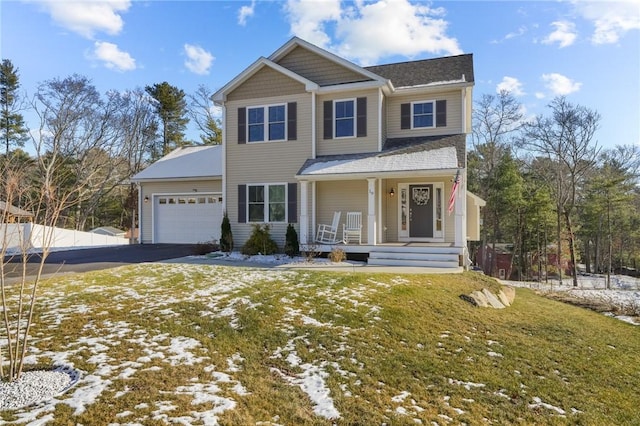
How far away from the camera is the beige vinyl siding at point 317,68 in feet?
43.5

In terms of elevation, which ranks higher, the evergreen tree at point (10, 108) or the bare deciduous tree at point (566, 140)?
the evergreen tree at point (10, 108)

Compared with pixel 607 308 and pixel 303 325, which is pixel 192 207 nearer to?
pixel 303 325

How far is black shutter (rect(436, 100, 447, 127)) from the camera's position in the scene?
13.4 meters

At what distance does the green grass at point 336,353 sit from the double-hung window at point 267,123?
7065mm

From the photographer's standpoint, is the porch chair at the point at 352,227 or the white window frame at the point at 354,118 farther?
the white window frame at the point at 354,118

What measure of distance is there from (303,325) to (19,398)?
333 cm

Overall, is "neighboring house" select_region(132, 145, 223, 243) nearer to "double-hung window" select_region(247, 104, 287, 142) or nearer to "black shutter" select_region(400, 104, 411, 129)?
"double-hung window" select_region(247, 104, 287, 142)

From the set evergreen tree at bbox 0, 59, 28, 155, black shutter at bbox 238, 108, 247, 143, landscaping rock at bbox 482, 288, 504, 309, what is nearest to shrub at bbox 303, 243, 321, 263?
black shutter at bbox 238, 108, 247, 143

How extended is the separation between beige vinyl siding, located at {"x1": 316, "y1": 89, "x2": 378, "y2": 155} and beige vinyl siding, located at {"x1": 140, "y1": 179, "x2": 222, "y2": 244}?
18.2 ft

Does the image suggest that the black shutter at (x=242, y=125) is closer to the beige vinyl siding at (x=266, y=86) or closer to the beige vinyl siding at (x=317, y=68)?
the beige vinyl siding at (x=266, y=86)

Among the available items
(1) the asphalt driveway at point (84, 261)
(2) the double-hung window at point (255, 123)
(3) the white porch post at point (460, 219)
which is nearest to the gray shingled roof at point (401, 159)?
(3) the white porch post at point (460, 219)

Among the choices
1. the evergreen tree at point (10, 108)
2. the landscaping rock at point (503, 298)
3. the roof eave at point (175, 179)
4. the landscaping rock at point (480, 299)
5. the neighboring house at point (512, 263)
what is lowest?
the neighboring house at point (512, 263)

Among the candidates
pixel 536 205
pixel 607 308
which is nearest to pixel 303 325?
pixel 607 308

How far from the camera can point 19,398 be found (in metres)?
3.52
